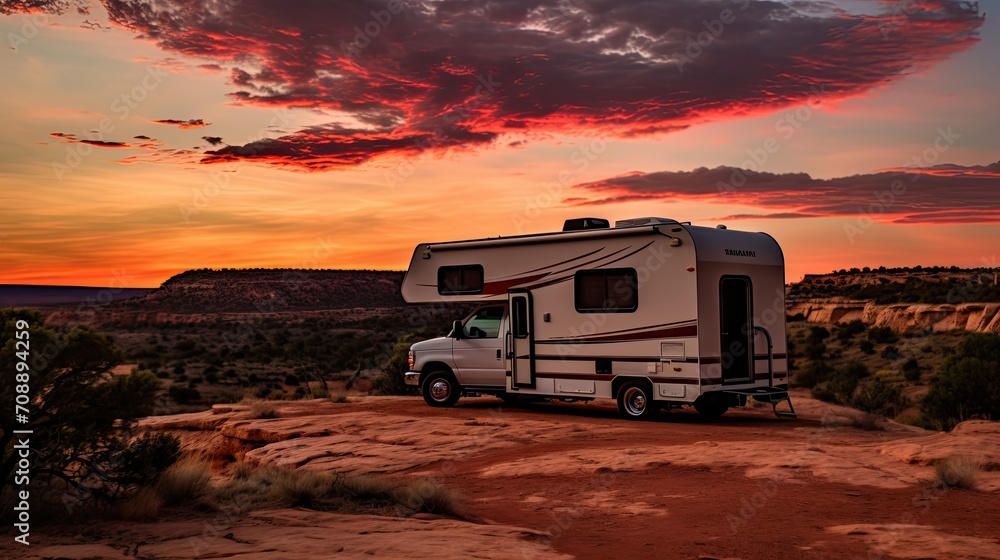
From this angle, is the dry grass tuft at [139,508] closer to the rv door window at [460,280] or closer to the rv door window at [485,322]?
the rv door window at [485,322]

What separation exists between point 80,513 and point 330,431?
7083 millimetres

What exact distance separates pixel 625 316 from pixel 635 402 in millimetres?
1634

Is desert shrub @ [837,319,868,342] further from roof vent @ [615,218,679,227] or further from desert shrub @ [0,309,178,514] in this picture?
desert shrub @ [0,309,178,514]

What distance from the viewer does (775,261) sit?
16844mm

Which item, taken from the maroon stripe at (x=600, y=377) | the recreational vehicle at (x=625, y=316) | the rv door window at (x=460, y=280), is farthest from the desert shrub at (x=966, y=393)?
the rv door window at (x=460, y=280)

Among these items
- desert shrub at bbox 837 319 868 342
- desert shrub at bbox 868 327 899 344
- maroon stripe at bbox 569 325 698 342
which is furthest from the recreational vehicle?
desert shrub at bbox 837 319 868 342

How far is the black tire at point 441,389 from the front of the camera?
1861 centimetres

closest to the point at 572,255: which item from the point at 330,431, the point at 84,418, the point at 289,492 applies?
the point at 330,431

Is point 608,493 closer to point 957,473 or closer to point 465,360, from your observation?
point 957,473

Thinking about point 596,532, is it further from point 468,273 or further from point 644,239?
point 468,273

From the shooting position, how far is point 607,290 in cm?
1620

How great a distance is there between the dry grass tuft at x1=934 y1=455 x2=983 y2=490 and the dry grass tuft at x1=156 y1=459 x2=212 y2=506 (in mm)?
8397

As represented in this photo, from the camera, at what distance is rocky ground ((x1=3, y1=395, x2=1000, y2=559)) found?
7438 mm

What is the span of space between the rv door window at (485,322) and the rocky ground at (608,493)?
1.88 meters
